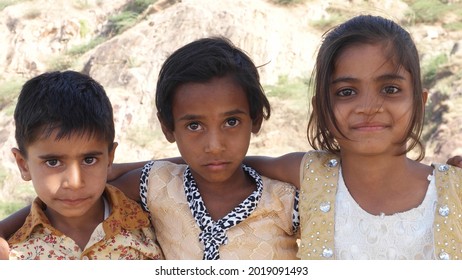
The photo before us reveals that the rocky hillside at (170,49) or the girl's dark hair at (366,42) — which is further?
the rocky hillside at (170,49)

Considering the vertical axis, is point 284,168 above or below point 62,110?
below

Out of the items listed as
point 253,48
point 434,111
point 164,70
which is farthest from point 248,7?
point 164,70

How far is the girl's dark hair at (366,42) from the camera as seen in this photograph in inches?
88.4

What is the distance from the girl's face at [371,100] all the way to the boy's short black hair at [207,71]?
12.4 inches

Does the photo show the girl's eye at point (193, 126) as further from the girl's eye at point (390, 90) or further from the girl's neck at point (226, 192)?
the girl's eye at point (390, 90)

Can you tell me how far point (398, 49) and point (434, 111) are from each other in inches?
243

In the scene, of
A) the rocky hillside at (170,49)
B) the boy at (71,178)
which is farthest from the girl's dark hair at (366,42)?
the rocky hillside at (170,49)

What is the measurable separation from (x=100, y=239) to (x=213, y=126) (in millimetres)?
533

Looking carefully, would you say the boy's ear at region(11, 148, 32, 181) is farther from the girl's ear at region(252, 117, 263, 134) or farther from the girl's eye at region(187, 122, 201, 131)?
the girl's ear at region(252, 117, 263, 134)

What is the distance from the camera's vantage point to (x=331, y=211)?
7.49ft

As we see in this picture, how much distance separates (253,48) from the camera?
8898 mm

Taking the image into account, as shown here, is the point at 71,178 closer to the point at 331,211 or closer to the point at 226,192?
the point at 226,192

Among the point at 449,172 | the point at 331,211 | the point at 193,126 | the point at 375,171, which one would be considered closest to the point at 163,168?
the point at 193,126
